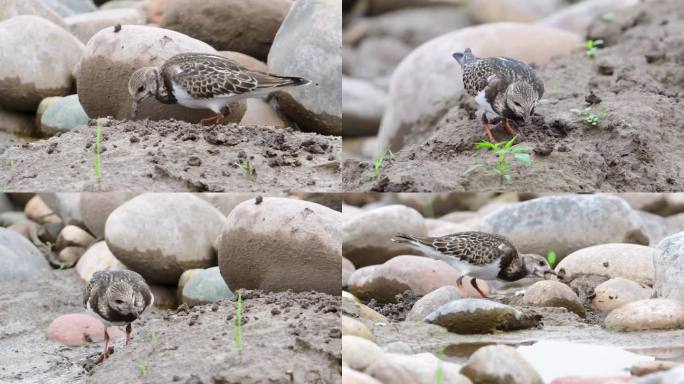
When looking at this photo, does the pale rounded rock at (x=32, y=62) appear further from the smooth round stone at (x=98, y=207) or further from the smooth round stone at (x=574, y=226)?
the smooth round stone at (x=574, y=226)

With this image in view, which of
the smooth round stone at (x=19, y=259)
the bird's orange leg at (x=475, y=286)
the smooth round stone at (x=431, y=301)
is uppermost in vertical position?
the smooth round stone at (x=431, y=301)

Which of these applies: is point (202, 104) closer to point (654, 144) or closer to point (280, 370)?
point (280, 370)

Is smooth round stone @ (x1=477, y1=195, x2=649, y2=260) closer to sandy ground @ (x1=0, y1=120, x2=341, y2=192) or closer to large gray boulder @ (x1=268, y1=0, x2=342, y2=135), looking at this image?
large gray boulder @ (x1=268, y1=0, x2=342, y2=135)

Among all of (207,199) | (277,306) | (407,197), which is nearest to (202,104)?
(277,306)

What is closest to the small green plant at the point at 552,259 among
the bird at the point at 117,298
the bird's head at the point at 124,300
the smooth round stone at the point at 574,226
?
the smooth round stone at the point at 574,226

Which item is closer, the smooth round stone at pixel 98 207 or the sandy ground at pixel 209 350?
the sandy ground at pixel 209 350

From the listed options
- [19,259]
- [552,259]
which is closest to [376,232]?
[552,259]

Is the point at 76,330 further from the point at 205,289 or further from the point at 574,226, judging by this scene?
the point at 574,226

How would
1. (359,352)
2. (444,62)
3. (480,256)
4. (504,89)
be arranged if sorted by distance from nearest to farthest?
1. (359,352)
2. (504,89)
3. (480,256)
4. (444,62)
